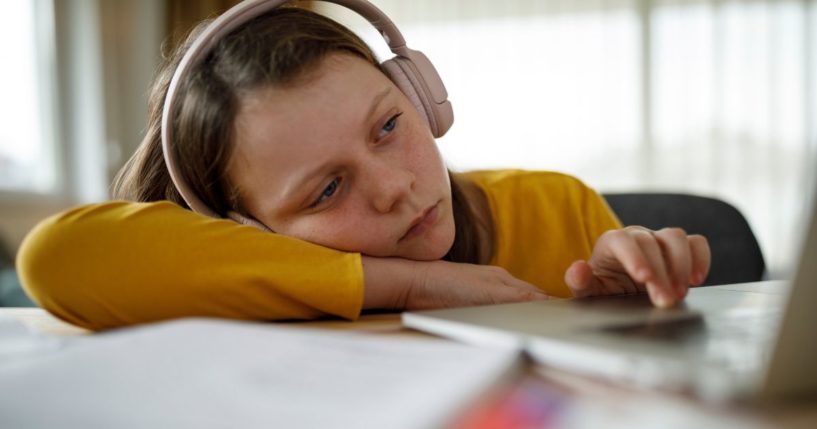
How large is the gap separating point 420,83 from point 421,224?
19 centimetres

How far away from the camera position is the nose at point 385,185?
78 centimetres

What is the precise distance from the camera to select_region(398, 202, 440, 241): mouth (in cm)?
82

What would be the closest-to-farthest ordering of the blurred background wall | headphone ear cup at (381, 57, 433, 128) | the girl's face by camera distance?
the girl's face, headphone ear cup at (381, 57, 433, 128), the blurred background wall

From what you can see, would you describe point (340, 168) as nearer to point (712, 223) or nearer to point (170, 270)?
point (170, 270)

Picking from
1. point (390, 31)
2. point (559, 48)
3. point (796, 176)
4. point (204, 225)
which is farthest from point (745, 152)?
point (204, 225)

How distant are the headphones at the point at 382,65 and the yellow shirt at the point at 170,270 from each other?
0.50 ft

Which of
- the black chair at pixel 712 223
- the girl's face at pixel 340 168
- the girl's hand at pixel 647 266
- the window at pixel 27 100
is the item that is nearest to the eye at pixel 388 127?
the girl's face at pixel 340 168

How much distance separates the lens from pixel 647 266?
0.56m

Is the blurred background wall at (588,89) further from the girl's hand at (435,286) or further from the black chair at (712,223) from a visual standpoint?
the girl's hand at (435,286)

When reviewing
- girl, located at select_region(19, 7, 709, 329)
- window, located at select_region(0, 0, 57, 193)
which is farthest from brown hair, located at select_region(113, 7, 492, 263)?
window, located at select_region(0, 0, 57, 193)

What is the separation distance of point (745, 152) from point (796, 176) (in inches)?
10.8

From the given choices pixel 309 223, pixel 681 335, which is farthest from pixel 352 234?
pixel 681 335

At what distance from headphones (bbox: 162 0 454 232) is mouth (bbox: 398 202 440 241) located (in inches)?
6.0

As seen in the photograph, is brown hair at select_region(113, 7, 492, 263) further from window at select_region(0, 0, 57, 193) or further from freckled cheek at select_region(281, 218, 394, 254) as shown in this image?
window at select_region(0, 0, 57, 193)
